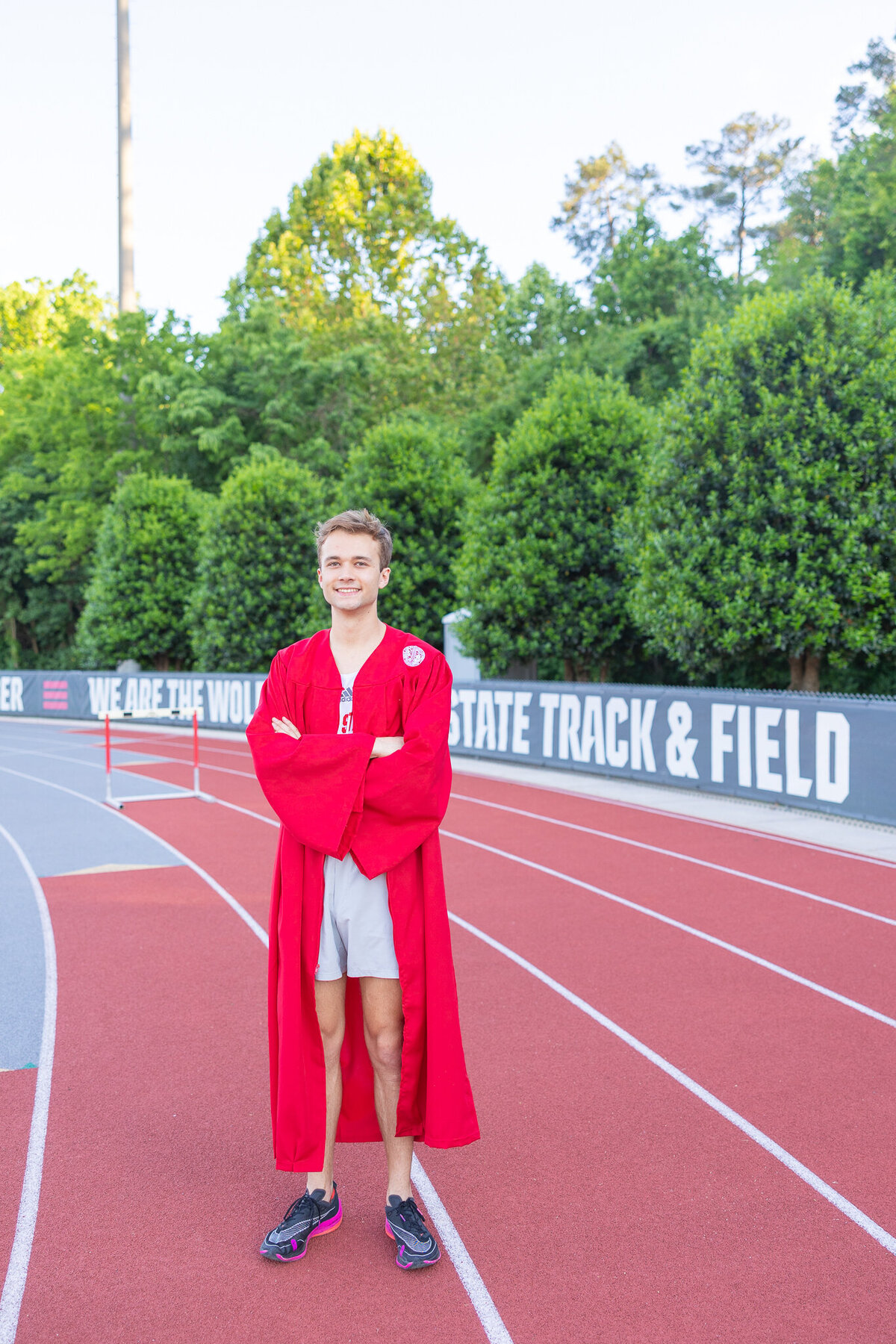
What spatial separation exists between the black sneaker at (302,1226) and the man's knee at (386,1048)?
0.49m

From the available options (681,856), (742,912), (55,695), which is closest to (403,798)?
(742,912)

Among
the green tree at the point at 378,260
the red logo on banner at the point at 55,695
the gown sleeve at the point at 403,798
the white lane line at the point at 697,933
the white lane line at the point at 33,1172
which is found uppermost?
the green tree at the point at 378,260

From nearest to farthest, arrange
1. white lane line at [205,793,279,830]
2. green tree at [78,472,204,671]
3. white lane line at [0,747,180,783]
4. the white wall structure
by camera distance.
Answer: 1. white lane line at [205,793,279,830]
2. white lane line at [0,747,180,783]
3. the white wall structure
4. green tree at [78,472,204,671]

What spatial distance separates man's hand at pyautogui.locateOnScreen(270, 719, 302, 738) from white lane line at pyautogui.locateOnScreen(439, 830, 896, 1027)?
3772 millimetres

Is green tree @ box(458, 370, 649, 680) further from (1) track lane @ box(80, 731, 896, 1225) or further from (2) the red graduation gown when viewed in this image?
(2) the red graduation gown

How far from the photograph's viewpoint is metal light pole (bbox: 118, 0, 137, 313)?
39.2m

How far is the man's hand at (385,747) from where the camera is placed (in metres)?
3.40

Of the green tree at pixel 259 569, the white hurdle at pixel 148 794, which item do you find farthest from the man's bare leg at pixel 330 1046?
the green tree at pixel 259 569

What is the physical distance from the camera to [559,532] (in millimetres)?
19531

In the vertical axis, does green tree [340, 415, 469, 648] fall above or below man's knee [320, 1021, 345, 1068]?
above

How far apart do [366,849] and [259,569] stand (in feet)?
81.7

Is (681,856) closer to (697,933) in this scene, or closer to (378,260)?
(697,933)

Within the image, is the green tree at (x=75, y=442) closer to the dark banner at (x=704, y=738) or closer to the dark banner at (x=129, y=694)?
the dark banner at (x=129, y=694)

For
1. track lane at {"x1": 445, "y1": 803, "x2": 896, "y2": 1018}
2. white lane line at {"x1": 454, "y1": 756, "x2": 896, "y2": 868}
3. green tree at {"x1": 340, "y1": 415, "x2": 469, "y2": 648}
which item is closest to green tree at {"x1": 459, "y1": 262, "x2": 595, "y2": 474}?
green tree at {"x1": 340, "y1": 415, "x2": 469, "y2": 648}
